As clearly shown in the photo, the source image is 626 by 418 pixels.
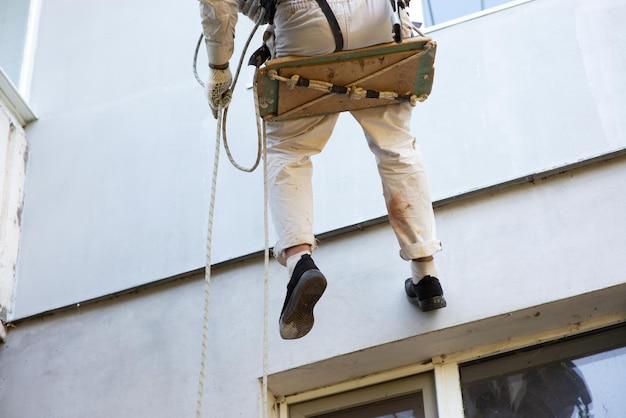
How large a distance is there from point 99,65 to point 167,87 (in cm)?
39

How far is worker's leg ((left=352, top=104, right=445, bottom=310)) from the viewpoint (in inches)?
125

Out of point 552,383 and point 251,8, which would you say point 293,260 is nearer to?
point 251,8


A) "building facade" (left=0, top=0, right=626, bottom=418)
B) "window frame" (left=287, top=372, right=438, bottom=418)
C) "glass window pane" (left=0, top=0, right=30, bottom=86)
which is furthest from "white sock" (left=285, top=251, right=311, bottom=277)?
"glass window pane" (left=0, top=0, right=30, bottom=86)

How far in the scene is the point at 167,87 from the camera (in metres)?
4.34

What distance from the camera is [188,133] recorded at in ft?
13.7

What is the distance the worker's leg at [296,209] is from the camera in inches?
112

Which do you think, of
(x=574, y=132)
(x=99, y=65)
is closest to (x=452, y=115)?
(x=574, y=132)

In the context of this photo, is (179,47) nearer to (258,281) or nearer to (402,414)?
(258,281)

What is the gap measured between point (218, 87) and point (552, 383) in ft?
4.52

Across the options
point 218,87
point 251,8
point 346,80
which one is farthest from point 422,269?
point 251,8

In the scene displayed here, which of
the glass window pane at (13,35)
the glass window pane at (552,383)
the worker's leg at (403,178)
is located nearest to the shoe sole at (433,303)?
the worker's leg at (403,178)

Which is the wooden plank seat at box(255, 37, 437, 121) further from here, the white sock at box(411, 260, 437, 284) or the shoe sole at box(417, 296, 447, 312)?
the shoe sole at box(417, 296, 447, 312)

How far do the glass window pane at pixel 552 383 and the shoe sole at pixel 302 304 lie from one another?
784mm

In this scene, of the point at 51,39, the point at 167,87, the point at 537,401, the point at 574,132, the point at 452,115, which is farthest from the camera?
the point at 51,39
